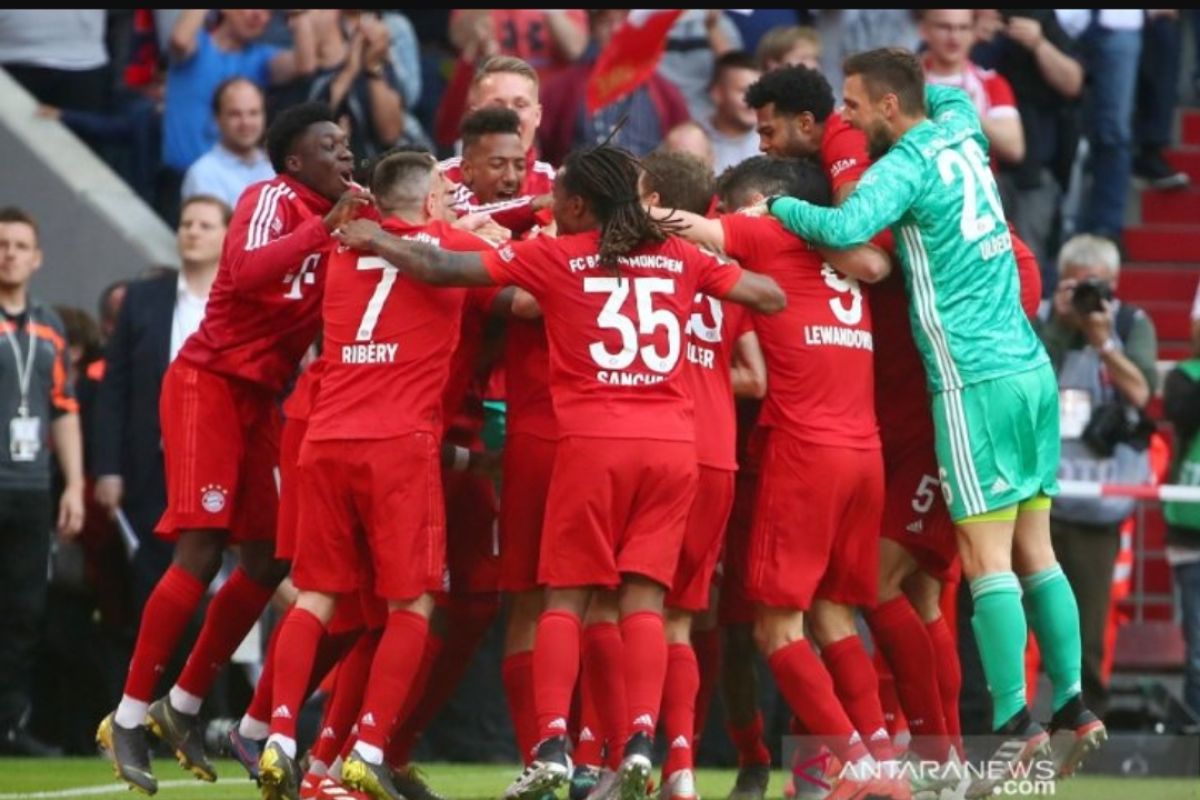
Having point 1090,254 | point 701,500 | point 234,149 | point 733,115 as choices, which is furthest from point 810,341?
point 234,149

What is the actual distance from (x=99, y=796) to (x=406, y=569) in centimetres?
206

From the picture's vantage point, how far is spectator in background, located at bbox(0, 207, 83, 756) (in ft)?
44.0

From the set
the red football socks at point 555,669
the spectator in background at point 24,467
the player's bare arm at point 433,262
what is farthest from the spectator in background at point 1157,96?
the red football socks at point 555,669

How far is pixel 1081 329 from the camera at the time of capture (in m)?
14.2

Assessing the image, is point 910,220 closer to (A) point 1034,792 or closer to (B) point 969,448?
(B) point 969,448

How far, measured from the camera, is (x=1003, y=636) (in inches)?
402

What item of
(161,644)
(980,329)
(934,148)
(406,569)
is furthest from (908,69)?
(161,644)

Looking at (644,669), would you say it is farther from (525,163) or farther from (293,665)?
(525,163)

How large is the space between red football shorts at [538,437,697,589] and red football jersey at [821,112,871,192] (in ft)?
4.65

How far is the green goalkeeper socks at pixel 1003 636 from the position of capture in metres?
10.2

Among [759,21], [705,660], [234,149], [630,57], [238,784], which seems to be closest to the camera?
[705,660]

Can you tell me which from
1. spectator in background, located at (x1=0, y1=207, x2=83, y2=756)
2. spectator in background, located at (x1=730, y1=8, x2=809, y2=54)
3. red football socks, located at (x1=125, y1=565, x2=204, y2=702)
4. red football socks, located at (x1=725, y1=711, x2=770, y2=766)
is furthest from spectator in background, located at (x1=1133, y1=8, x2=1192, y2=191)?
red football socks, located at (x1=125, y1=565, x2=204, y2=702)

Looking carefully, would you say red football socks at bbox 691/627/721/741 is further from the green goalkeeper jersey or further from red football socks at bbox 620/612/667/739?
the green goalkeeper jersey

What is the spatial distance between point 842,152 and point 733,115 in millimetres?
5344
